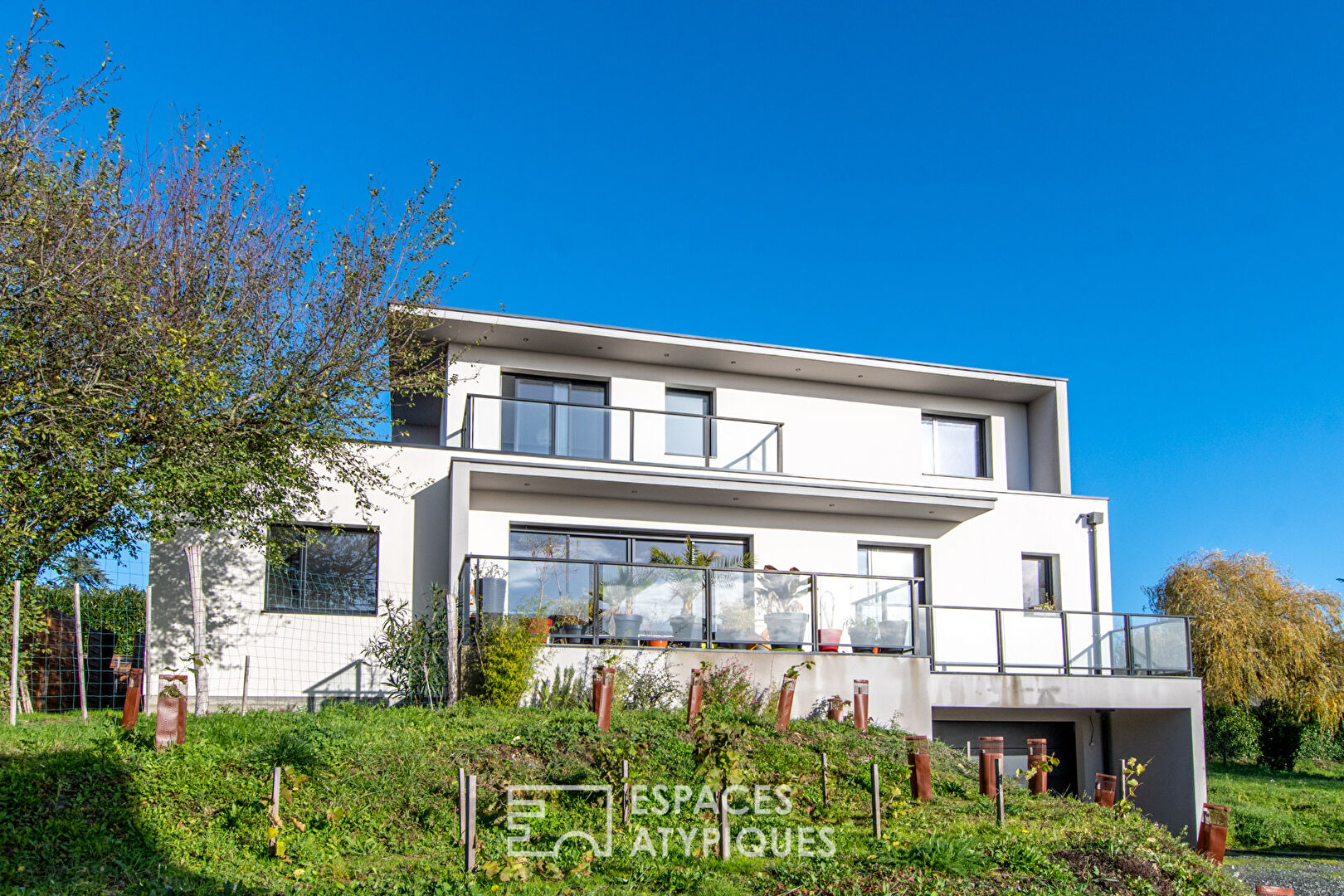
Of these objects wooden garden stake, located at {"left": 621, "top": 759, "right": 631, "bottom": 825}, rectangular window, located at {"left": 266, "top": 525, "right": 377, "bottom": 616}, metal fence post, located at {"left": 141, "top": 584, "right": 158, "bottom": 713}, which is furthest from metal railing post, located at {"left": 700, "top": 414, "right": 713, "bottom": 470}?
wooden garden stake, located at {"left": 621, "top": 759, "right": 631, "bottom": 825}

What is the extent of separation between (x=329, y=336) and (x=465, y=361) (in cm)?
494

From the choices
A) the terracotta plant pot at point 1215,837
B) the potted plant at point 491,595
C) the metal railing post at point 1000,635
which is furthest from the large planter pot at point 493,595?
the terracotta plant pot at point 1215,837

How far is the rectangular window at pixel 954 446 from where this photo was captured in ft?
69.3

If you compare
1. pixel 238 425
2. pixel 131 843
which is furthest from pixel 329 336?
pixel 131 843

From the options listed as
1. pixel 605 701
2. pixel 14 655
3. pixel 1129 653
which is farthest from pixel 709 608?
pixel 14 655

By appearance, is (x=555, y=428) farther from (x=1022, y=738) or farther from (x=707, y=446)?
(x=1022, y=738)

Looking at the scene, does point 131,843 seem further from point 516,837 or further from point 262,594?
point 262,594

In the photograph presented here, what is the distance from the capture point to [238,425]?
12.3m

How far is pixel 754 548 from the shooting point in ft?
60.1

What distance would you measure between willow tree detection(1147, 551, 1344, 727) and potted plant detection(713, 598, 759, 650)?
1420 centimetres

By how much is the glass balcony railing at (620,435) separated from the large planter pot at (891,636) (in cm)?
383

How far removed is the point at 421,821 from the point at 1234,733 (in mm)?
23943

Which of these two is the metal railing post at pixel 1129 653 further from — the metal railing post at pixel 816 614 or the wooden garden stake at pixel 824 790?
the wooden garden stake at pixel 824 790

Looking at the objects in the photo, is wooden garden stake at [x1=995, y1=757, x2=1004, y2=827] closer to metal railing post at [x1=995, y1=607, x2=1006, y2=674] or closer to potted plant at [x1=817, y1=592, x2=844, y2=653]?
potted plant at [x1=817, y1=592, x2=844, y2=653]
